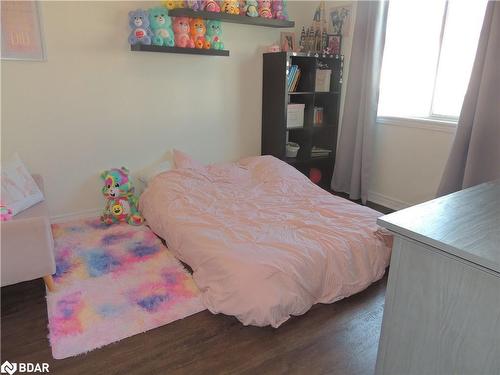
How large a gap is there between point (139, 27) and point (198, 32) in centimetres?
53

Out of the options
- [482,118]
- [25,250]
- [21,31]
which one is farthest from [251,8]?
[25,250]

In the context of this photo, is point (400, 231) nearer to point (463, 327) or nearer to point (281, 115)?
point (463, 327)

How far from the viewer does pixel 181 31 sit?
3.14 meters

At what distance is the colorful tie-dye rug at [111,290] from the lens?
6.05ft

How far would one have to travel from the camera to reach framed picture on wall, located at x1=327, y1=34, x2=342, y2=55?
12.5 ft

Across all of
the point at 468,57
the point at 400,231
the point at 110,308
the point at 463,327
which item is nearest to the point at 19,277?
the point at 110,308

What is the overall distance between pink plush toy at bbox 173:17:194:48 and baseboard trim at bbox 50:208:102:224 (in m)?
1.64

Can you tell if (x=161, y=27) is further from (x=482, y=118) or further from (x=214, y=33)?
(x=482, y=118)

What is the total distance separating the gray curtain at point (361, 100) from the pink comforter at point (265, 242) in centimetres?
86

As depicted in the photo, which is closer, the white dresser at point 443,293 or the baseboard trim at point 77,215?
the white dresser at point 443,293

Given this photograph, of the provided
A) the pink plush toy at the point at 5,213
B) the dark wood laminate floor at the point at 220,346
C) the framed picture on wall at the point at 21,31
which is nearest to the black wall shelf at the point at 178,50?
the framed picture on wall at the point at 21,31

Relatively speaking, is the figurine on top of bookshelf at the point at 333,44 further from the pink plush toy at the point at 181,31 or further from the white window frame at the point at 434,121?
the pink plush toy at the point at 181,31

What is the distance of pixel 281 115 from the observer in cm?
369

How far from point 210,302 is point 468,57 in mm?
2790
